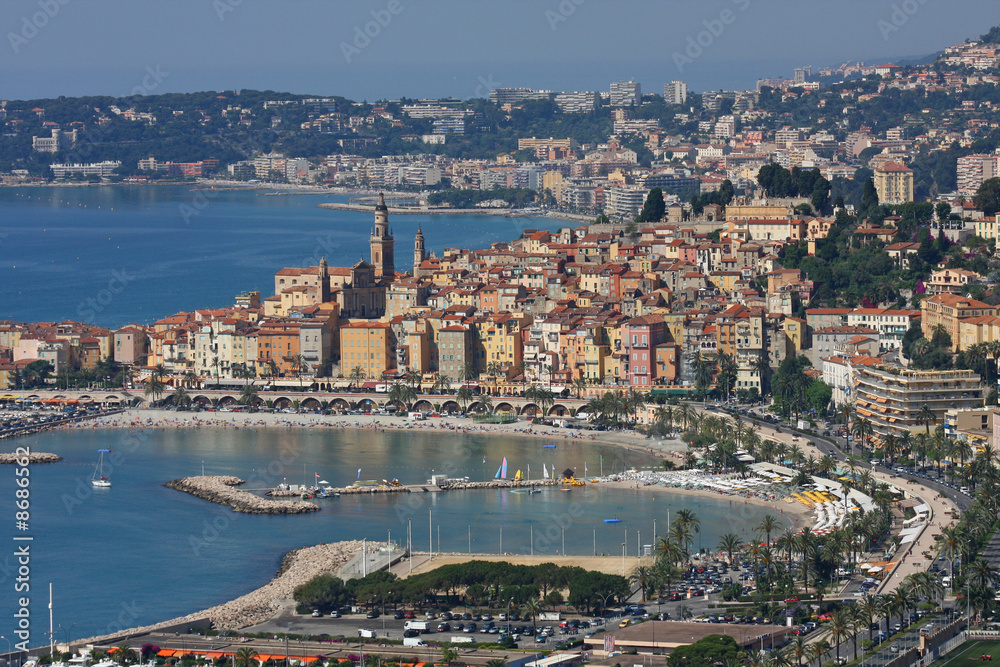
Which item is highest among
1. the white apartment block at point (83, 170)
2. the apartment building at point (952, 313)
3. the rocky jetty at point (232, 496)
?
the white apartment block at point (83, 170)

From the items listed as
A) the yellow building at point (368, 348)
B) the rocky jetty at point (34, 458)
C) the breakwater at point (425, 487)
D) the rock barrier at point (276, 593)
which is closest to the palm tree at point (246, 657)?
the rock barrier at point (276, 593)

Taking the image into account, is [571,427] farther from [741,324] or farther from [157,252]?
A: [157,252]

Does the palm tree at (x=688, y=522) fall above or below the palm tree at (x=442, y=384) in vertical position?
below

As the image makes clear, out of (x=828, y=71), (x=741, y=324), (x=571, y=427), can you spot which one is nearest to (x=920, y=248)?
(x=741, y=324)

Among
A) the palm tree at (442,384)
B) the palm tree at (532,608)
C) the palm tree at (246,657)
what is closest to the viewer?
the palm tree at (246,657)

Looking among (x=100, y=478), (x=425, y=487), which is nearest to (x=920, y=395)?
(x=425, y=487)

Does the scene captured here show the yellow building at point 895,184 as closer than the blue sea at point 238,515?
No

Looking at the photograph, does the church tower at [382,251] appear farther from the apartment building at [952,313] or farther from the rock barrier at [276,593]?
the rock barrier at [276,593]
